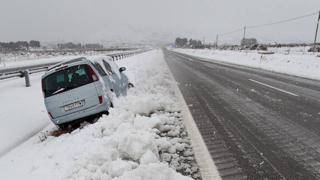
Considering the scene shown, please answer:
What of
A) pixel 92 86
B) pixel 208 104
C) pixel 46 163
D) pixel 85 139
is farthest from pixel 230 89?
pixel 46 163

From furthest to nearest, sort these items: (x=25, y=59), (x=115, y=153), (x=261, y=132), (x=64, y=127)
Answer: (x=25, y=59)
(x=64, y=127)
(x=261, y=132)
(x=115, y=153)

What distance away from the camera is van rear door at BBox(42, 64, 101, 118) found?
8.24 m

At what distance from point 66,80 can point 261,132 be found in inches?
204

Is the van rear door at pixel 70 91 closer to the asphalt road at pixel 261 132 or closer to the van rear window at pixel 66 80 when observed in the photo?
the van rear window at pixel 66 80

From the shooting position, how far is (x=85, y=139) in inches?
247

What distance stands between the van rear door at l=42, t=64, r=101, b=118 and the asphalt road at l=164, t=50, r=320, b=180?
9.51ft

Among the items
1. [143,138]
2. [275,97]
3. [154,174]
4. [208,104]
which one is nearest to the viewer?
[154,174]

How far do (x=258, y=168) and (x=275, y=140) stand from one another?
58.5 inches

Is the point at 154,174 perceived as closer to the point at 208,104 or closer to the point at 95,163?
the point at 95,163

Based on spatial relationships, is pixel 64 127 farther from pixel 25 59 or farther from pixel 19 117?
pixel 25 59

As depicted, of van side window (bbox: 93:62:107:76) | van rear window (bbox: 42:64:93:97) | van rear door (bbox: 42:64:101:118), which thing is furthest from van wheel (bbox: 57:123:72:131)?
van side window (bbox: 93:62:107:76)

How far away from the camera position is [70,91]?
324 inches

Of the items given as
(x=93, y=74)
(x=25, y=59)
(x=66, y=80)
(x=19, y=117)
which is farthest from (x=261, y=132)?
(x=25, y=59)

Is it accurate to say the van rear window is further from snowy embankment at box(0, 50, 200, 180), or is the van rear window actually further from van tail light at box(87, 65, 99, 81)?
snowy embankment at box(0, 50, 200, 180)
